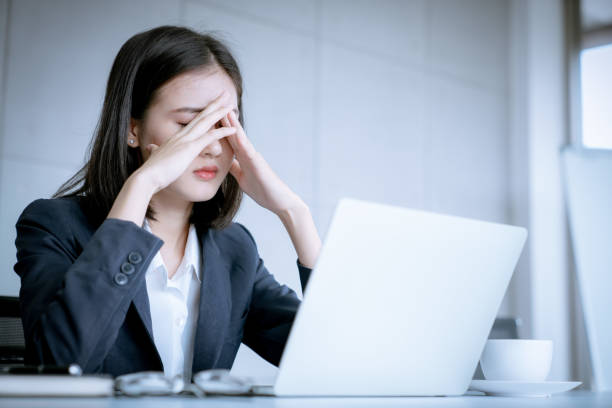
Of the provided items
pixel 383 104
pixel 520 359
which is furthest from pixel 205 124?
pixel 383 104

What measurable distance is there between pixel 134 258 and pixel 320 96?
6.78 ft

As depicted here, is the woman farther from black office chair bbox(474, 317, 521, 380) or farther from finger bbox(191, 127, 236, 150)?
black office chair bbox(474, 317, 521, 380)

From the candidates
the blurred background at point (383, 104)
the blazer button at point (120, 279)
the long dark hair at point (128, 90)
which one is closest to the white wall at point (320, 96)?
the blurred background at point (383, 104)

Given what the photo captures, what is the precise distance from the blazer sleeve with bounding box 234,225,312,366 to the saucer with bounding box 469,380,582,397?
1.98 ft

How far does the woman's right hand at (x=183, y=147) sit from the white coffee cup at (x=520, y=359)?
718 millimetres

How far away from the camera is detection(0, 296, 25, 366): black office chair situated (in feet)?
5.01

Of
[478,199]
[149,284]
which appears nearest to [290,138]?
[478,199]

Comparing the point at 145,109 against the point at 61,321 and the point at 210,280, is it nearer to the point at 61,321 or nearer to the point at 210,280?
the point at 210,280

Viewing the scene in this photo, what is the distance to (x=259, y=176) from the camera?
62.9 inches

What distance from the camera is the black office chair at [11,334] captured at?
1.53 meters

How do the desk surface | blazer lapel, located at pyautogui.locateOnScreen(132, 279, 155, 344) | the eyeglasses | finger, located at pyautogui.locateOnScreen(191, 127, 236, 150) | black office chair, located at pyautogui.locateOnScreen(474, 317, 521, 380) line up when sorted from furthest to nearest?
→ black office chair, located at pyautogui.locateOnScreen(474, 317, 521, 380)
finger, located at pyautogui.locateOnScreen(191, 127, 236, 150)
blazer lapel, located at pyautogui.locateOnScreen(132, 279, 155, 344)
the eyeglasses
the desk surface

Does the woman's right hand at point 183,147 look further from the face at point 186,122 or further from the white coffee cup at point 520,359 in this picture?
the white coffee cup at point 520,359

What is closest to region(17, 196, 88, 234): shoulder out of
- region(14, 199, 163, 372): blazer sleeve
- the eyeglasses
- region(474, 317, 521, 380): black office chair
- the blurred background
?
region(14, 199, 163, 372): blazer sleeve

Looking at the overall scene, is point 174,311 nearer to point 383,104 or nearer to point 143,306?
point 143,306
